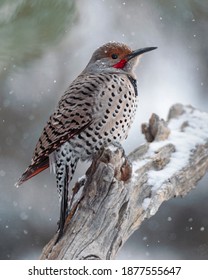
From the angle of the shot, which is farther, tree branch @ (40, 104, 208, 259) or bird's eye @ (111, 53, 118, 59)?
bird's eye @ (111, 53, 118, 59)

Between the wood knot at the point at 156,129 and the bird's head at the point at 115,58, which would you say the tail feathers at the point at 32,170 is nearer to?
the bird's head at the point at 115,58

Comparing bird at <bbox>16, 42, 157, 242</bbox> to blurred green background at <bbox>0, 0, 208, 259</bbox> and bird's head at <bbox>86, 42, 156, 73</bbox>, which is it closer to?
bird's head at <bbox>86, 42, 156, 73</bbox>

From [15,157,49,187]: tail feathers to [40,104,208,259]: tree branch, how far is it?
18cm

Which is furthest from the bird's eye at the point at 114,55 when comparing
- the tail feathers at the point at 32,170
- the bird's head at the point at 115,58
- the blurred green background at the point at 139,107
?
the tail feathers at the point at 32,170

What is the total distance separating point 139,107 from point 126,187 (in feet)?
3.50

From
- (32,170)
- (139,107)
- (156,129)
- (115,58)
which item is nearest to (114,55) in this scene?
(115,58)

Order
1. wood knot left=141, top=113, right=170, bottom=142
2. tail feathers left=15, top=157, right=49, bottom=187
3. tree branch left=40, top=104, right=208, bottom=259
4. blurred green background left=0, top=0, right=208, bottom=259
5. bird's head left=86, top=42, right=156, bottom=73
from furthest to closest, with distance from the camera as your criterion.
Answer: blurred green background left=0, top=0, right=208, bottom=259, wood knot left=141, top=113, right=170, bottom=142, bird's head left=86, top=42, right=156, bottom=73, tail feathers left=15, top=157, right=49, bottom=187, tree branch left=40, top=104, right=208, bottom=259

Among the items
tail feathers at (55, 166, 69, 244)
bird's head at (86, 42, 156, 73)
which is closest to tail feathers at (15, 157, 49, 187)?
tail feathers at (55, 166, 69, 244)

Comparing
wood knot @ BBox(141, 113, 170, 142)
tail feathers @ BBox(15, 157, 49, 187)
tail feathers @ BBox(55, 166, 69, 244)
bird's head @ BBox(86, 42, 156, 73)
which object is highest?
bird's head @ BBox(86, 42, 156, 73)

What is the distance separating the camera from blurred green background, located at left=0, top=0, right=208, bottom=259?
10.8 ft

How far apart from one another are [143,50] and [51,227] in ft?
3.79

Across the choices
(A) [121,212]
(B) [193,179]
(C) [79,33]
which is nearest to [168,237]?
(B) [193,179]
